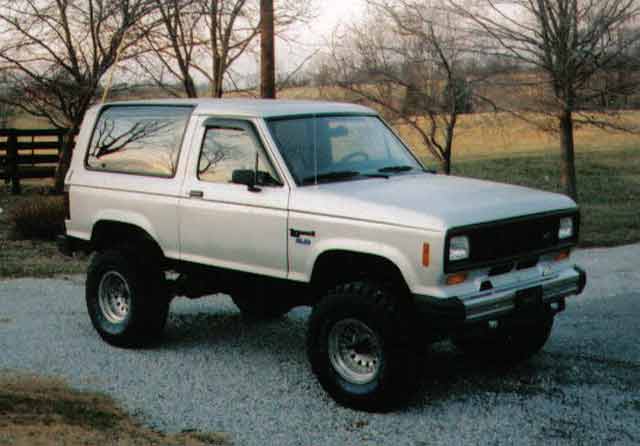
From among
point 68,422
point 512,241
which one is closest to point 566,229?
point 512,241

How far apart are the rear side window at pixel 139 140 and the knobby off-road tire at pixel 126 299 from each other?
0.75 m

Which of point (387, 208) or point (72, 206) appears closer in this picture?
point (387, 208)

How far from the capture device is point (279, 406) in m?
6.15

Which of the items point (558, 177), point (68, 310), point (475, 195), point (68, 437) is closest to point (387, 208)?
point (475, 195)

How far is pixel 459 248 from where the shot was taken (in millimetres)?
5684

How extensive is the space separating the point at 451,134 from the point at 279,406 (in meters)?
10.5

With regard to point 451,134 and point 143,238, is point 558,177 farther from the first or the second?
point 143,238

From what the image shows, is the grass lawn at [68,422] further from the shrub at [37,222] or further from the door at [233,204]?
the shrub at [37,222]

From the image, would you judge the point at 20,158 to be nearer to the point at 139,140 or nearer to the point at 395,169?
the point at 139,140

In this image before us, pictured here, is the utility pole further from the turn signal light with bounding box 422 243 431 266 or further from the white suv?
the turn signal light with bounding box 422 243 431 266

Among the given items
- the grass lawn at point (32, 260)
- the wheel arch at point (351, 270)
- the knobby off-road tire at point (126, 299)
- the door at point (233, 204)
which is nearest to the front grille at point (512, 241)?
the wheel arch at point (351, 270)

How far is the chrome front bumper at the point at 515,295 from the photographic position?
573cm

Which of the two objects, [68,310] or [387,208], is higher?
[387,208]

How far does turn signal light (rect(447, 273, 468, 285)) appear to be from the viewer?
18.7 feet
